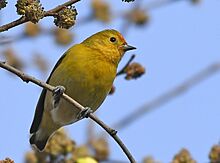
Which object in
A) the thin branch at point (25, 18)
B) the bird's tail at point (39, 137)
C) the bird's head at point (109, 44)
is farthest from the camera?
the bird's tail at point (39, 137)

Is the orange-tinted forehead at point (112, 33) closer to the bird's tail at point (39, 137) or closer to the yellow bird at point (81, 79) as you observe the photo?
the yellow bird at point (81, 79)

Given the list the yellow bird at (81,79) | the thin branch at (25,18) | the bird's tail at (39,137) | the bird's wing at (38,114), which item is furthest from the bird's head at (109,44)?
the thin branch at (25,18)

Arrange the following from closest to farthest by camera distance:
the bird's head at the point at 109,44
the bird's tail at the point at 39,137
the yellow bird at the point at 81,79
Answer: the yellow bird at the point at 81,79
the bird's head at the point at 109,44
the bird's tail at the point at 39,137

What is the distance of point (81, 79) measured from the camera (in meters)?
5.22

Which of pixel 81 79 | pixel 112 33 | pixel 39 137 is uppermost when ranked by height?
pixel 112 33

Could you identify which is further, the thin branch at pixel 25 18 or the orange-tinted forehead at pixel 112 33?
the orange-tinted forehead at pixel 112 33

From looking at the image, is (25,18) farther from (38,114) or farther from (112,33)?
(38,114)

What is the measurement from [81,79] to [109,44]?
0.79 metres

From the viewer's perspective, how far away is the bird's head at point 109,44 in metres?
5.68

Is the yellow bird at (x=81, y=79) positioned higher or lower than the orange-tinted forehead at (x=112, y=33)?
lower

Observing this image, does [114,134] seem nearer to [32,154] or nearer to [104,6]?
[32,154]

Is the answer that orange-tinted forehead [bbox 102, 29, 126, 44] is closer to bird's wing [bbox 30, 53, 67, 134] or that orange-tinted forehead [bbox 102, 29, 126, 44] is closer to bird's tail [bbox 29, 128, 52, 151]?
bird's wing [bbox 30, 53, 67, 134]

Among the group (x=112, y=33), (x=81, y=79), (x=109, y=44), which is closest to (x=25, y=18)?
(x=81, y=79)

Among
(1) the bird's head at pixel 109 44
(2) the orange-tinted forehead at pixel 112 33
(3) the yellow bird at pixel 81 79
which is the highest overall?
(2) the orange-tinted forehead at pixel 112 33
